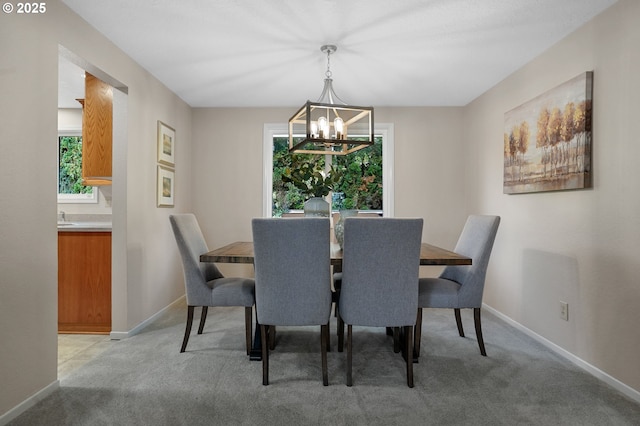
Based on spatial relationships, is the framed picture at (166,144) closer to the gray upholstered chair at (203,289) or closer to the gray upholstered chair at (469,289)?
the gray upholstered chair at (203,289)

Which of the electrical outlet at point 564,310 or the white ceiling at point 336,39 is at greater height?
the white ceiling at point 336,39

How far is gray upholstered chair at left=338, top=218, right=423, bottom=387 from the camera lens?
6.83ft

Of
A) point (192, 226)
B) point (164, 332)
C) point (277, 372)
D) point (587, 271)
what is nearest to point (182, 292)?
point (164, 332)

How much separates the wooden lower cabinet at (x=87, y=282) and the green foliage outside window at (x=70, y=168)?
5.54ft

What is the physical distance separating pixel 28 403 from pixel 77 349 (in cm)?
87

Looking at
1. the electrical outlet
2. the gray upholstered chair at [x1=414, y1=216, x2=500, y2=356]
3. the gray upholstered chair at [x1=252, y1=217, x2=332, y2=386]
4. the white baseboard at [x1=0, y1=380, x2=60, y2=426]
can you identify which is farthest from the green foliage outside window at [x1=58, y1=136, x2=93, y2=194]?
the electrical outlet

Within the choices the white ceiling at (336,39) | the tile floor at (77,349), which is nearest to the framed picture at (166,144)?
the white ceiling at (336,39)

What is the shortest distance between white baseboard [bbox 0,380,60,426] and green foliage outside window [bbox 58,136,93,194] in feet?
9.57

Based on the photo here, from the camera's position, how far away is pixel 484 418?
1.88 m

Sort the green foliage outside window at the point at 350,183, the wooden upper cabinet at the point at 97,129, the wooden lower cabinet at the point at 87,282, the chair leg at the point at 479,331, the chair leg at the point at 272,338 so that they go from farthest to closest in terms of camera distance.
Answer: the green foliage outside window at the point at 350,183
the wooden upper cabinet at the point at 97,129
the wooden lower cabinet at the point at 87,282
the chair leg at the point at 272,338
the chair leg at the point at 479,331

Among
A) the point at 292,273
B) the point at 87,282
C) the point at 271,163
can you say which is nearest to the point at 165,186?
the point at 87,282

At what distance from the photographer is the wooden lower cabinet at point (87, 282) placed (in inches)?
122

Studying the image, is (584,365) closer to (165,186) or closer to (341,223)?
(341,223)

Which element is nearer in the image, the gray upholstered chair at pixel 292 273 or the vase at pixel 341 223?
the gray upholstered chair at pixel 292 273
